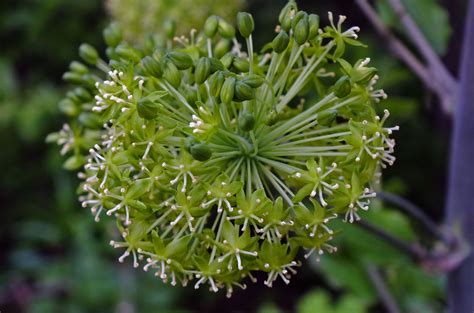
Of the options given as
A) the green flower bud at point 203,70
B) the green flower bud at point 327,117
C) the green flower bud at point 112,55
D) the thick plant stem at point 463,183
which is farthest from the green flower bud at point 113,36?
the thick plant stem at point 463,183

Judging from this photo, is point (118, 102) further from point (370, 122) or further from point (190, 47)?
point (370, 122)

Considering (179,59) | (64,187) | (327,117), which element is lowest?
(327,117)

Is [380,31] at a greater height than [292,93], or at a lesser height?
greater

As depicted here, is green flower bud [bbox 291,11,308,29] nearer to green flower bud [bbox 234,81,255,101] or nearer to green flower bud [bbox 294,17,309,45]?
green flower bud [bbox 294,17,309,45]

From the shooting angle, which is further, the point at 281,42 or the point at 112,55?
the point at 112,55

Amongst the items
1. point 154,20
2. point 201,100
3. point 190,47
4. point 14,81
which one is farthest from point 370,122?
point 14,81

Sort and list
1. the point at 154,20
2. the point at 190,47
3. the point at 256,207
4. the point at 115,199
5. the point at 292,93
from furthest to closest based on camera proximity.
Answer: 1. the point at 154,20
2. the point at 190,47
3. the point at 292,93
4. the point at 115,199
5. the point at 256,207

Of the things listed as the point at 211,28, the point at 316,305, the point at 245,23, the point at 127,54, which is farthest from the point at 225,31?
the point at 316,305

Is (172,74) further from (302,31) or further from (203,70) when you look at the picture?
(302,31)
